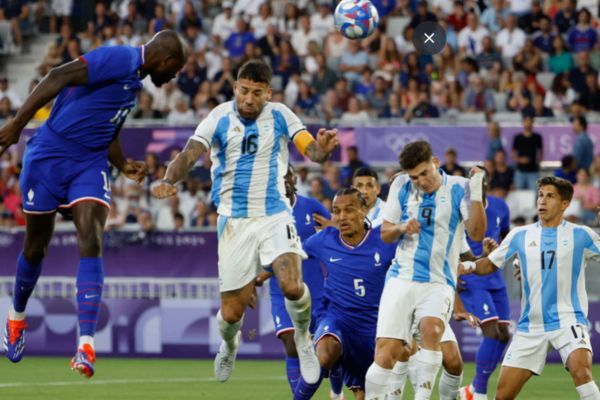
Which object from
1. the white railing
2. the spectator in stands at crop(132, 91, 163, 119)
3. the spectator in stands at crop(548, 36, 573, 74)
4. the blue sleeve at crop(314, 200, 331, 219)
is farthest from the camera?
the spectator in stands at crop(132, 91, 163, 119)

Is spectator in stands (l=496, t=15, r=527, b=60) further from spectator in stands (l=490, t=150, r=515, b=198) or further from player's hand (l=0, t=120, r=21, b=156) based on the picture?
player's hand (l=0, t=120, r=21, b=156)

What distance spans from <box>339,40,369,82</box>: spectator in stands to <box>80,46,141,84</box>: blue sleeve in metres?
14.2

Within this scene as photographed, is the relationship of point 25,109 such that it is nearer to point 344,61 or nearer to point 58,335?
point 58,335

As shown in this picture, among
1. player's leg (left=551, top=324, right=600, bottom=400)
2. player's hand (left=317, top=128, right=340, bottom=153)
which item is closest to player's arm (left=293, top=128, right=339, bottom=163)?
player's hand (left=317, top=128, right=340, bottom=153)

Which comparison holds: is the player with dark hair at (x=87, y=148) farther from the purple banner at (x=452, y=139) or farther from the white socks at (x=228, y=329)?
the purple banner at (x=452, y=139)

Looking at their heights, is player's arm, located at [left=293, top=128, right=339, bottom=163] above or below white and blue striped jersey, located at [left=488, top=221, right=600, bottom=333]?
above

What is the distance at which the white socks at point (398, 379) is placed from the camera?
11.5m

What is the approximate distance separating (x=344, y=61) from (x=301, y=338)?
13.8 metres

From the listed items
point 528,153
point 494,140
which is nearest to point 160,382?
point 494,140

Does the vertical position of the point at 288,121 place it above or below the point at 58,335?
above

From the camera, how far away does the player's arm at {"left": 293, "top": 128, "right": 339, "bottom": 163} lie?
1019cm

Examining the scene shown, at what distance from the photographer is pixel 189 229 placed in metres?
21.1

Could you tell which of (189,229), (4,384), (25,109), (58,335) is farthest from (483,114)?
(25,109)

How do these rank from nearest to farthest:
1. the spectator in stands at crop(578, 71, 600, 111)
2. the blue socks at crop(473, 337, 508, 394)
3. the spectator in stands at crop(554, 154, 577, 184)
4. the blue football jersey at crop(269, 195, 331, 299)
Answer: the blue football jersey at crop(269, 195, 331, 299) < the blue socks at crop(473, 337, 508, 394) < the spectator in stands at crop(554, 154, 577, 184) < the spectator in stands at crop(578, 71, 600, 111)
